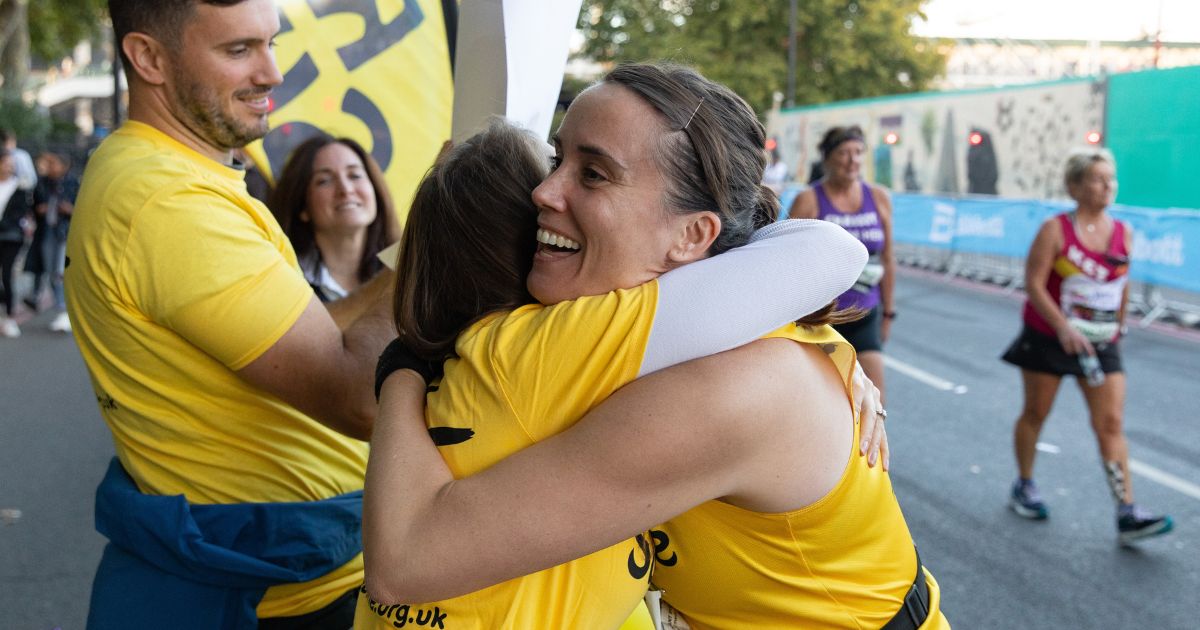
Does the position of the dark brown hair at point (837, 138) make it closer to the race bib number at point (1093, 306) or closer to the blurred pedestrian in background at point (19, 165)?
the race bib number at point (1093, 306)

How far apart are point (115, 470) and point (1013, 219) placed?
561 inches

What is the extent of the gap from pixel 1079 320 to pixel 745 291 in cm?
464

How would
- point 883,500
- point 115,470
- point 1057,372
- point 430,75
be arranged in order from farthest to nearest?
point 1057,372 < point 430,75 < point 115,470 < point 883,500

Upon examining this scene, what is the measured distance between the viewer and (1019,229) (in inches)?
565

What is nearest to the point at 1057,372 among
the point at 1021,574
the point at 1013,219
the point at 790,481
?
the point at 1021,574

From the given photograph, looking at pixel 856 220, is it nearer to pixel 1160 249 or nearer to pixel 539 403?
pixel 539 403

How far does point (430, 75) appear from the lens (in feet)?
8.28

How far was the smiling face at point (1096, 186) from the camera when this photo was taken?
562 cm

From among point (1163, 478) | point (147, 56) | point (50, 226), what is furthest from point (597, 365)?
Answer: point (50, 226)

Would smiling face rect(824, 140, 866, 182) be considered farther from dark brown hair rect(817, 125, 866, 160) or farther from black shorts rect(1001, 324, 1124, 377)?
black shorts rect(1001, 324, 1124, 377)

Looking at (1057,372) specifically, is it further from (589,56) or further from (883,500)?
(589,56)

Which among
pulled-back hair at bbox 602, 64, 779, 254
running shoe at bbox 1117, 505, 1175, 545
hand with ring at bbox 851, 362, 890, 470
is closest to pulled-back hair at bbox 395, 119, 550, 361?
pulled-back hair at bbox 602, 64, 779, 254

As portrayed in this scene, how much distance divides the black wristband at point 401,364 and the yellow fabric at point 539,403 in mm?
74

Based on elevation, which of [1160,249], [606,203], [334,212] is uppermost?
[606,203]
